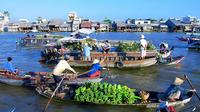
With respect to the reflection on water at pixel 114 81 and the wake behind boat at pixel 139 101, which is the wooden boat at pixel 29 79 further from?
the wake behind boat at pixel 139 101

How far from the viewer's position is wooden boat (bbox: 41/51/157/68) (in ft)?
88.2

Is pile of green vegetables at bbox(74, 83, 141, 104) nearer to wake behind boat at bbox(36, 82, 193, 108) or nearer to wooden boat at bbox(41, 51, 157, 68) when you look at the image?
wake behind boat at bbox(36, 82, 193, 108)

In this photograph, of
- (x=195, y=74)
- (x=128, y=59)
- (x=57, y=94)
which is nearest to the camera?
(x=57, y=94)

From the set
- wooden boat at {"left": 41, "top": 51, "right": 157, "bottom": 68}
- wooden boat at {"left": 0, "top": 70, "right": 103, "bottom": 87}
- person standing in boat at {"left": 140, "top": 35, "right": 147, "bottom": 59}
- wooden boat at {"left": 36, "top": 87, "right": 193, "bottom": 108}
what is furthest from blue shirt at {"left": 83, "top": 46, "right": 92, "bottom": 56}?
wooden boat at {"left": 36, "top": 87, "right": 193, "bottom": 108}

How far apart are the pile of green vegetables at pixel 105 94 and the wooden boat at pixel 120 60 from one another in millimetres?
10195

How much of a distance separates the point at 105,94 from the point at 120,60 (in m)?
11.3

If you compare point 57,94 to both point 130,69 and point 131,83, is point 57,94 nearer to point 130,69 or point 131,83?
point 131,83

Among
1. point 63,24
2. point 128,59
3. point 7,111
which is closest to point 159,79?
point 128,59

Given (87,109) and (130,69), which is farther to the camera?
(130,69)

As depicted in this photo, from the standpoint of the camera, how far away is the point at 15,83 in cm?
2053

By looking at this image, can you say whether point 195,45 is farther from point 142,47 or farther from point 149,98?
point 149,98

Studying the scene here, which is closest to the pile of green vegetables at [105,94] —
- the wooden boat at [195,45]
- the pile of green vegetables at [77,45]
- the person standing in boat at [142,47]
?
the person standing in boat at [142,47]

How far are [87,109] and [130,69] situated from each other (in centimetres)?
1098

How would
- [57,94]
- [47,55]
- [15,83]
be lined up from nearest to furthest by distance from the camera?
[57,94]
[15,83]
[47,55]
